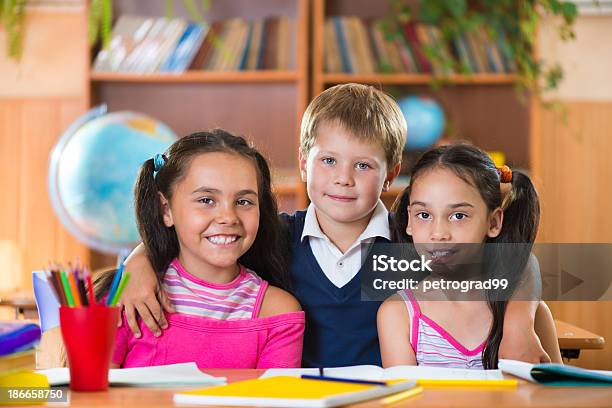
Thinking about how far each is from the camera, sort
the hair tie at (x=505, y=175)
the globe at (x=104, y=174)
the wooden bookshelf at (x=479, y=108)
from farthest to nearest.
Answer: the wooden bookshelf at (x=479, y=108) < the globe at (x=104, y=174) < the hair tie at (x=505, y=175)

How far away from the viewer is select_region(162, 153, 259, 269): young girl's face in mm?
1761

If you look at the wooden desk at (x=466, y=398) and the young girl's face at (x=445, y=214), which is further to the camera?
the young girl's face at (x=445, y=214)

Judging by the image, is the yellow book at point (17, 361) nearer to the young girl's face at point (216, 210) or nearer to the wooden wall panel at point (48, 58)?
the young girl's face at point (216, 210)

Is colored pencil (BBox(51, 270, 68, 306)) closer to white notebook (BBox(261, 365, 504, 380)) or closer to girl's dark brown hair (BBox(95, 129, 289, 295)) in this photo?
white notebook (BBox(261, 365, 504, 380))

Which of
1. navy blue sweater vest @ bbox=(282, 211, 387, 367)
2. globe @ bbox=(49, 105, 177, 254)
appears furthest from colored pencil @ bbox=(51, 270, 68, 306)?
globe @ bbox=(49, 105, 177, 254)

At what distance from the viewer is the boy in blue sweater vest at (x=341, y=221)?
1.96m

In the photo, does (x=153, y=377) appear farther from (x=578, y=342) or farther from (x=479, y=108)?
(x=479, y=108)

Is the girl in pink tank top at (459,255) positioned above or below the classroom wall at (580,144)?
below

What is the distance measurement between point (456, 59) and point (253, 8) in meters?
0.96

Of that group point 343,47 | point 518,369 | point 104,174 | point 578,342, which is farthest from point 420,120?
point 518,369

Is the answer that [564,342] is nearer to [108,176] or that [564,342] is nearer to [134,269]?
[134,269]

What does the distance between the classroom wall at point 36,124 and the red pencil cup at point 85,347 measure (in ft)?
10.9

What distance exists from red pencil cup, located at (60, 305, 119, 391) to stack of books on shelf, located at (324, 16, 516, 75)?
304 centimetres

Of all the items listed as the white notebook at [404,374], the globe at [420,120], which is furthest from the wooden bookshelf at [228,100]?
the white notebook at [404,374]
